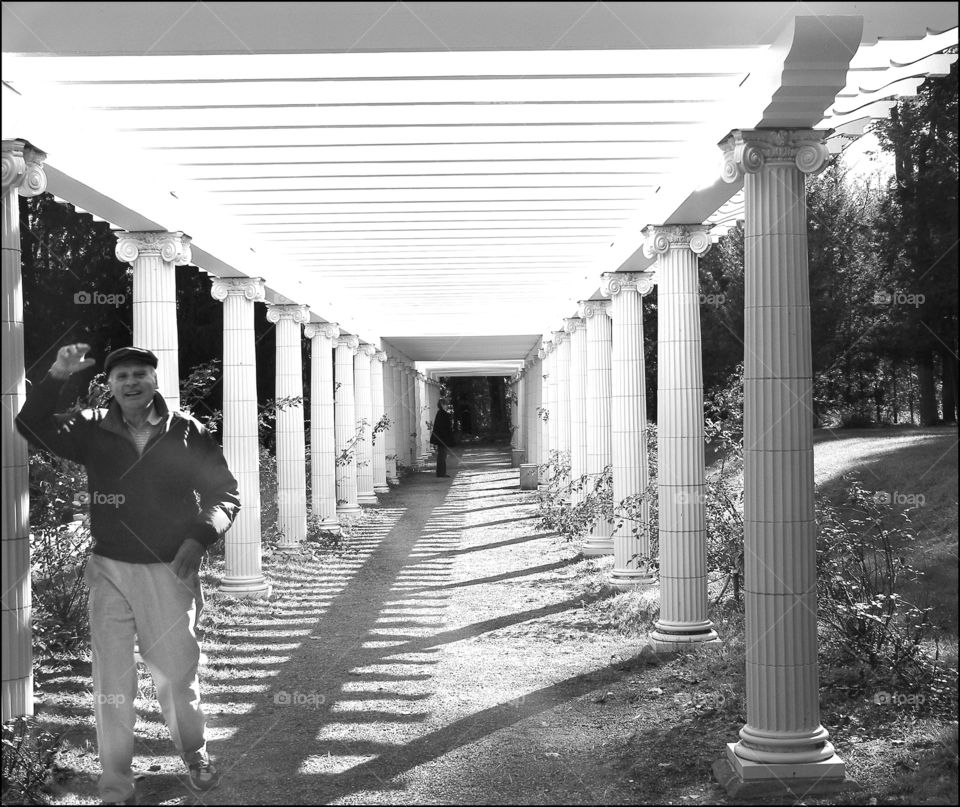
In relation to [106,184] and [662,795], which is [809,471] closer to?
[662,795]

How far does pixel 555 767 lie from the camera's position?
7.07 metres

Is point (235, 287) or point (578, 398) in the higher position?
point (235, 287)

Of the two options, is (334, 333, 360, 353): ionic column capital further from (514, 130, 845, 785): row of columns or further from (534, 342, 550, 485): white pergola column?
(514, 130, 845, 785): row of columns

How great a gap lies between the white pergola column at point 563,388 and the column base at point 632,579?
29.4 ft

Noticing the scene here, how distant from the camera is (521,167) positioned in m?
9.64

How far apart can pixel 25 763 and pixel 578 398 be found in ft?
49.8

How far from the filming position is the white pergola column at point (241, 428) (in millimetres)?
13859

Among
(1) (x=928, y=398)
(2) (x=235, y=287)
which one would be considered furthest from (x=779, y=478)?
(1) (x=928, y=398)

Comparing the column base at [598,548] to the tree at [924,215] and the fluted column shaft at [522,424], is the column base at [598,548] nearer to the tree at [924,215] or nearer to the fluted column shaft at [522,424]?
the tree at [924,215]

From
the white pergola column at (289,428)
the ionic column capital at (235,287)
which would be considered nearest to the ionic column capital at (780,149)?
the ionic column capital at (235,287)

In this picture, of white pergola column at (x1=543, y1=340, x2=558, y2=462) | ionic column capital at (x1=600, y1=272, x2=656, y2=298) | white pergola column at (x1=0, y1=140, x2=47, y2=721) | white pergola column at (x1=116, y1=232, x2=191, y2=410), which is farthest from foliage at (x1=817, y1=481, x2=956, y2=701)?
white pergola column at (x1=543, y1=340, x2=558, y2=462)

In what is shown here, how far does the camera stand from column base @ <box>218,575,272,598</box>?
13.8 m

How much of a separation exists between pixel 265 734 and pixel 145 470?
297 cm

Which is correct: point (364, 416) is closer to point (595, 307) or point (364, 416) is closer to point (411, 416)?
point (595, 307)
